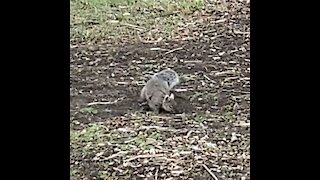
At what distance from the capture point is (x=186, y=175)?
10.0 ft

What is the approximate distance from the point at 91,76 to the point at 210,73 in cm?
92

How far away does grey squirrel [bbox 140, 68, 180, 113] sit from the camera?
3.86 metres

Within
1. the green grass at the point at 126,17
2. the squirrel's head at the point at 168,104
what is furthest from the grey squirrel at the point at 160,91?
the green grass at the point at 126,17

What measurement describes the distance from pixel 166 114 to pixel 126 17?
2.17m

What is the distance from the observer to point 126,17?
5.79 metres

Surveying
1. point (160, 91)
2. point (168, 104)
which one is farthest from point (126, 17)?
point (168, 104)

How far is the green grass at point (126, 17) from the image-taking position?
212 inches

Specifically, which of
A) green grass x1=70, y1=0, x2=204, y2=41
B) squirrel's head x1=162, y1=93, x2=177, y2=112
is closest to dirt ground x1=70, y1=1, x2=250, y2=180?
squirrel's head x1=162, y1=93, x2=177, y2=112

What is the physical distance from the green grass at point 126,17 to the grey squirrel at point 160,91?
1212 mm

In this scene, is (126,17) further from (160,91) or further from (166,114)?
(166,114)

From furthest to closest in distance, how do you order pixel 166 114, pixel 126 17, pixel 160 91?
pixel 126 17, pixel 160 91, pixel 166 114

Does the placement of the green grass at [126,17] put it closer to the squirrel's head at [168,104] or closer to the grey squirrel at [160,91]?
the grey squirrel at [160,91]

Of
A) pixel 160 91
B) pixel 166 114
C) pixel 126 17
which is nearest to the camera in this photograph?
pixel 166 114
